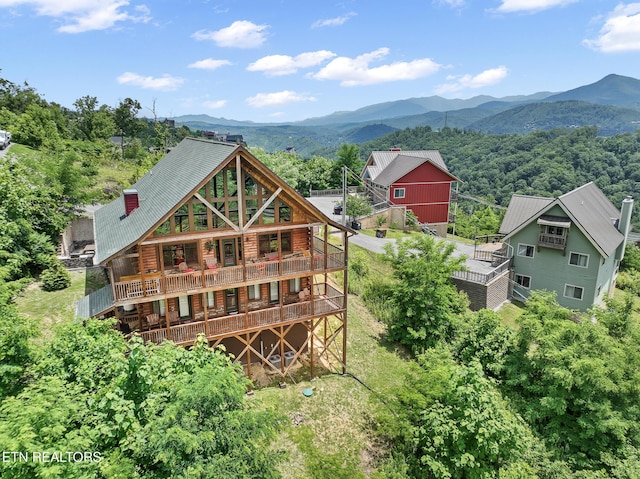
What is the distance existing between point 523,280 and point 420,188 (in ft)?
56.6

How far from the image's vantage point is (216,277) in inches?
699

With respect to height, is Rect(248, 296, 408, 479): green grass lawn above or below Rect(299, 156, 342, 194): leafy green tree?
below

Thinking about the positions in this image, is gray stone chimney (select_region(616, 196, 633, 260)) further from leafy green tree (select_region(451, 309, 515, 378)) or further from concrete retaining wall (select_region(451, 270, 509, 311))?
leafy green tree (select_region(451, 309, 515, 378))

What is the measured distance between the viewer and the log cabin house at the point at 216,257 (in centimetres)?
1672

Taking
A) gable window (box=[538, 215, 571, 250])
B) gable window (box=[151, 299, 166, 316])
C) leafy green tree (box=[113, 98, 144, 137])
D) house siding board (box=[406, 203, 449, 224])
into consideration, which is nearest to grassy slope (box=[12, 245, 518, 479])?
gable window (box=[151, 299, 166, 316])

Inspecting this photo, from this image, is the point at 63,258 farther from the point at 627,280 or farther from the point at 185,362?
the point at 627,280

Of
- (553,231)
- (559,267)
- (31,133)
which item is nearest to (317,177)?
(553,231)

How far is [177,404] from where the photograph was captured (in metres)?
9.45

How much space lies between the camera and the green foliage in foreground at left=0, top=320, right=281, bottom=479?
8500 millimetres

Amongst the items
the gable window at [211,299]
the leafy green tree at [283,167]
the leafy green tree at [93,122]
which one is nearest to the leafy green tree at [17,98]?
the leafy green tree at [93,122]

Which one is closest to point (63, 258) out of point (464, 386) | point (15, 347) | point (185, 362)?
point (15, 347)

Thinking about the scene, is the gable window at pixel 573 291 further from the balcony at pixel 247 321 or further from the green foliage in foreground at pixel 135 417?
the green foliage in foreground at pixel 135 417

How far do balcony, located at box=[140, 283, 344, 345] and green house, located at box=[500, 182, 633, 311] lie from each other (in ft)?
69.6

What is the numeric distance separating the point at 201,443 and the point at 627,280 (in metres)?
45.9
